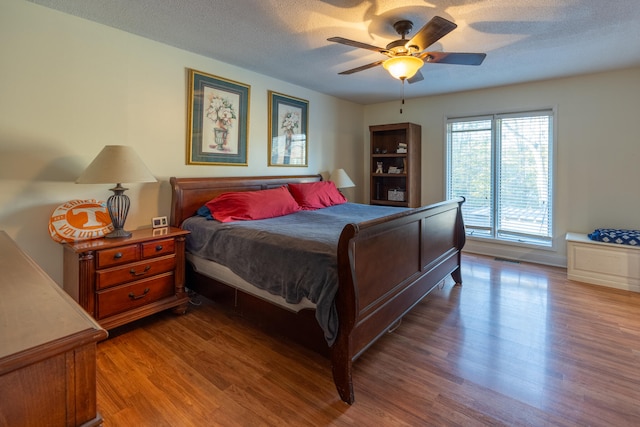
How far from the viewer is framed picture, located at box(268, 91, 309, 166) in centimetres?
414

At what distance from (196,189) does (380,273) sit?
208 cm

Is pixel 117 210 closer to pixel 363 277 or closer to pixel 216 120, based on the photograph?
pixel 216 120

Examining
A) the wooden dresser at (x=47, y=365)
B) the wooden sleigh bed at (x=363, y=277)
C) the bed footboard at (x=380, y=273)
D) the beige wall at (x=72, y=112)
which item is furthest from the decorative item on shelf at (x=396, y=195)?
the wooden dresser at (x=47, y=365)

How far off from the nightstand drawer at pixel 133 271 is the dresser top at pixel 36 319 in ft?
4.23

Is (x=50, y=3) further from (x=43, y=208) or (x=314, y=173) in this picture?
(x=314, y=173)

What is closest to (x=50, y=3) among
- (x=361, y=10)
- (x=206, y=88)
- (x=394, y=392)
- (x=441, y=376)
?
(x=206, y=88)

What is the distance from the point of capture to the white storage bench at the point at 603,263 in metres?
3.38

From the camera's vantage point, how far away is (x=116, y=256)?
239 cm

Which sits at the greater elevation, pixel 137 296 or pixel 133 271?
pixel 133 271

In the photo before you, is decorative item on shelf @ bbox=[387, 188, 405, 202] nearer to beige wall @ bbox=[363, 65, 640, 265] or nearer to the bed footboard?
beige wall @ bbox=[363, 65, 640, 265]

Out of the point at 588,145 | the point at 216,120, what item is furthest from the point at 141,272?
the point at 588,145

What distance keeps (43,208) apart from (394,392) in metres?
2.80

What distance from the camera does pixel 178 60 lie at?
3.17 meters

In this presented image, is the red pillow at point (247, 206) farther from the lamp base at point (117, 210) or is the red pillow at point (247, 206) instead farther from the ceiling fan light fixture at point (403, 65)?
the ceiling fan light fixture at point (403, 65)
